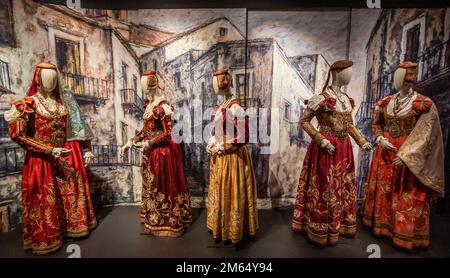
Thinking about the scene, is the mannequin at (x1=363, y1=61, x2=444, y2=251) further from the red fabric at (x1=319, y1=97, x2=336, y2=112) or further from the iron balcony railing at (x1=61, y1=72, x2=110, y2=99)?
the iron balcony railing at (x1=61, y1=72, x2=110, y2=99)

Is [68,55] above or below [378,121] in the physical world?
above

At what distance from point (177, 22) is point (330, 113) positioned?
1621 mm

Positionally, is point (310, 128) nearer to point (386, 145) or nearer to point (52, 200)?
point (386, 145)

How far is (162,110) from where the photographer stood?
200 centimetres

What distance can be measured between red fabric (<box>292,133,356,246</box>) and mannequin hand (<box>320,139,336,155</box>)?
6 centimetres

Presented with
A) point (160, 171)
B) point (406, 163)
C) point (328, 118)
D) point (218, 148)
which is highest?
point (328, 118)

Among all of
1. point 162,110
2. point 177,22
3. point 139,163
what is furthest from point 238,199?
point 177,22

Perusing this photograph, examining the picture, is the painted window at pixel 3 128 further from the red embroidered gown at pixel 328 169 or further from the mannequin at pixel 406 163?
the mannequin at pixel 406 163

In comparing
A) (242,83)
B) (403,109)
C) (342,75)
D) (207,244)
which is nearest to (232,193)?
(207,244)

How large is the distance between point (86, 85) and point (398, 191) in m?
2.99

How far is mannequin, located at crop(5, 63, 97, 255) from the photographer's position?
5.78 ft

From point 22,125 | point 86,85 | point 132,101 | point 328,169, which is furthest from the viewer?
point 132,101

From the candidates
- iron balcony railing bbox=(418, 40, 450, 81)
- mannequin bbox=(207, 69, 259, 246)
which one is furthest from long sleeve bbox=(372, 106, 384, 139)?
mannequin bbox=(207, 69, 259, 246)

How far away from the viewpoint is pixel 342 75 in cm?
186
